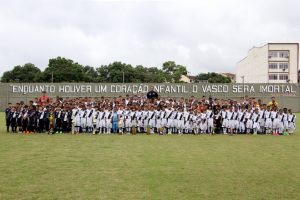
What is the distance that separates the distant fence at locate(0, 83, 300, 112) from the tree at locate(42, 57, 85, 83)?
1485 inches

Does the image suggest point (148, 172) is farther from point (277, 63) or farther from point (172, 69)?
point (172, 69)

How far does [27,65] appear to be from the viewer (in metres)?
93.6

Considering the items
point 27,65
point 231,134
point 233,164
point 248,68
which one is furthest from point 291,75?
point 233,164

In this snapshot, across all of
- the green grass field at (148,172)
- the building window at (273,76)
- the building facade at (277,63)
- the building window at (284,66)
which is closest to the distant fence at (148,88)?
the green grass field at (148,172)

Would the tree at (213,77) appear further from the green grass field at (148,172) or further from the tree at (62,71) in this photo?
the green grass field at (148,172)

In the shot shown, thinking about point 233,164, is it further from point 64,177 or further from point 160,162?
point 64,177

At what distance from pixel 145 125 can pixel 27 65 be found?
7883 centimetres

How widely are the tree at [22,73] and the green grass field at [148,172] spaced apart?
80984 millimetres

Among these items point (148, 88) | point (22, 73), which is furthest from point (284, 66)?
point (22, 73)

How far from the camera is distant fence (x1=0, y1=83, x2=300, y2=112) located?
4219 cm

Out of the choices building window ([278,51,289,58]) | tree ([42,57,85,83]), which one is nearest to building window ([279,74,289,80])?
building window ([278,51,289,58])

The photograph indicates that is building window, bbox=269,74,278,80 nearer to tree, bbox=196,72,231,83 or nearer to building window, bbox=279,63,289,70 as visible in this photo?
building window, bbox=279,63,289,70

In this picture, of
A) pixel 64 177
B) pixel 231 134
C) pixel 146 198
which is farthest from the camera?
pixel 231 134

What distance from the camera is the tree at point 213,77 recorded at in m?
111
